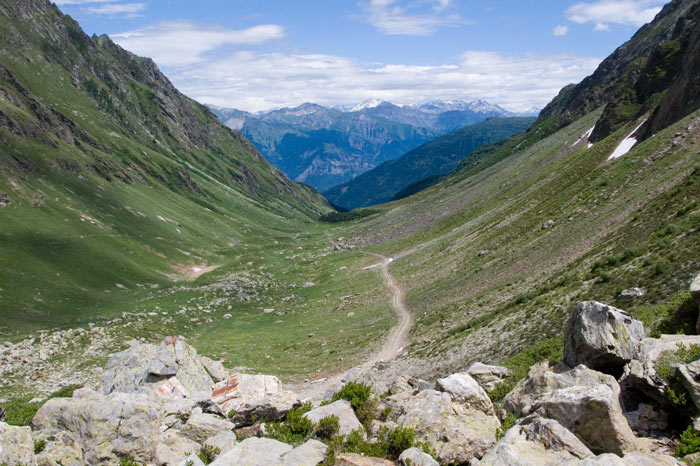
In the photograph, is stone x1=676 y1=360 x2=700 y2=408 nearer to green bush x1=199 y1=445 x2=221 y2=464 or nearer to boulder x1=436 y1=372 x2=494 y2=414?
boulder x1=436 y1=372 x2=494 y2=414

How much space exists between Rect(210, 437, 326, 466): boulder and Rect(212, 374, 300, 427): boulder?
3151 mm

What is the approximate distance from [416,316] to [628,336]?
34.8 m

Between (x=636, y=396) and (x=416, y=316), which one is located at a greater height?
(x=636, y=396)

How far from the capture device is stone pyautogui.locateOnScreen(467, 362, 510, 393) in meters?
19.5

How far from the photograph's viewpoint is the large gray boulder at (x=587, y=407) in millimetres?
11837

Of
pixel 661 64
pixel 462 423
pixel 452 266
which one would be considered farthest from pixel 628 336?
pixel 661 64

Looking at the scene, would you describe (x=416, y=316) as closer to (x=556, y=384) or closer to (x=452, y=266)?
(x=452, y=266)

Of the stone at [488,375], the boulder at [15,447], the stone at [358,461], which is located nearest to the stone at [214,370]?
the boulder at [15,447]

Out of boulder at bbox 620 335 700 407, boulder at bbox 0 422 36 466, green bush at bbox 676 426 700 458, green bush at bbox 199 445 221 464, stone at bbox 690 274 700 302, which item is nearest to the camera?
green bush at bbox 676 426 700 458

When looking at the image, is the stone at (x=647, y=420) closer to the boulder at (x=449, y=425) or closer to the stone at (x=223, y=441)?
the boulder at (x=449, y=425)

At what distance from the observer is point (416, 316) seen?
49844mm

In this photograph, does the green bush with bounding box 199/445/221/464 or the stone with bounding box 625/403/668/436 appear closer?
the stone with bounding box 625/403/668/436

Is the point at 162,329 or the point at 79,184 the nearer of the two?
the point at 162,329

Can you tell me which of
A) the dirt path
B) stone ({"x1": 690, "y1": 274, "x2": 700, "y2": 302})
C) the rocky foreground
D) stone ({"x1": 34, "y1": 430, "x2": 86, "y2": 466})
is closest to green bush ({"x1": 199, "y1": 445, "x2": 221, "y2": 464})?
the rocky foreground
